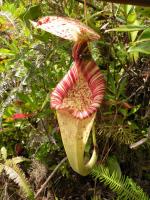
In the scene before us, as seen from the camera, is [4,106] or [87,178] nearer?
[4,106]

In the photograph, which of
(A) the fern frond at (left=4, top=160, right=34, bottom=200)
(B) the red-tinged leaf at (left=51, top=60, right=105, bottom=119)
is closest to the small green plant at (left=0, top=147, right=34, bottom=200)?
(A) the fern frond at (left=4, top=160, right=34, bottom=200)

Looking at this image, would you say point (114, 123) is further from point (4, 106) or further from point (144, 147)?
point (4, 106)

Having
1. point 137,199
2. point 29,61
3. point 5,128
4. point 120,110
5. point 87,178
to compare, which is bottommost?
point 87,178

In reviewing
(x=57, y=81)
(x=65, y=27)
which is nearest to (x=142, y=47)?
(x=65, y=27)

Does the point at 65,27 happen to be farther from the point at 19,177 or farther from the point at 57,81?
the point at 19,177

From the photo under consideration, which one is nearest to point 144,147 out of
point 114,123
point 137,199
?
point 114,123

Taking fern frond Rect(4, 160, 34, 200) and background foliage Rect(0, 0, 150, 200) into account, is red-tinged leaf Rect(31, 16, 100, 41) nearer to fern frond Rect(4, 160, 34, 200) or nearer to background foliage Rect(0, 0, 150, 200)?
background foliage Rect(0, 0, 150, 200)
